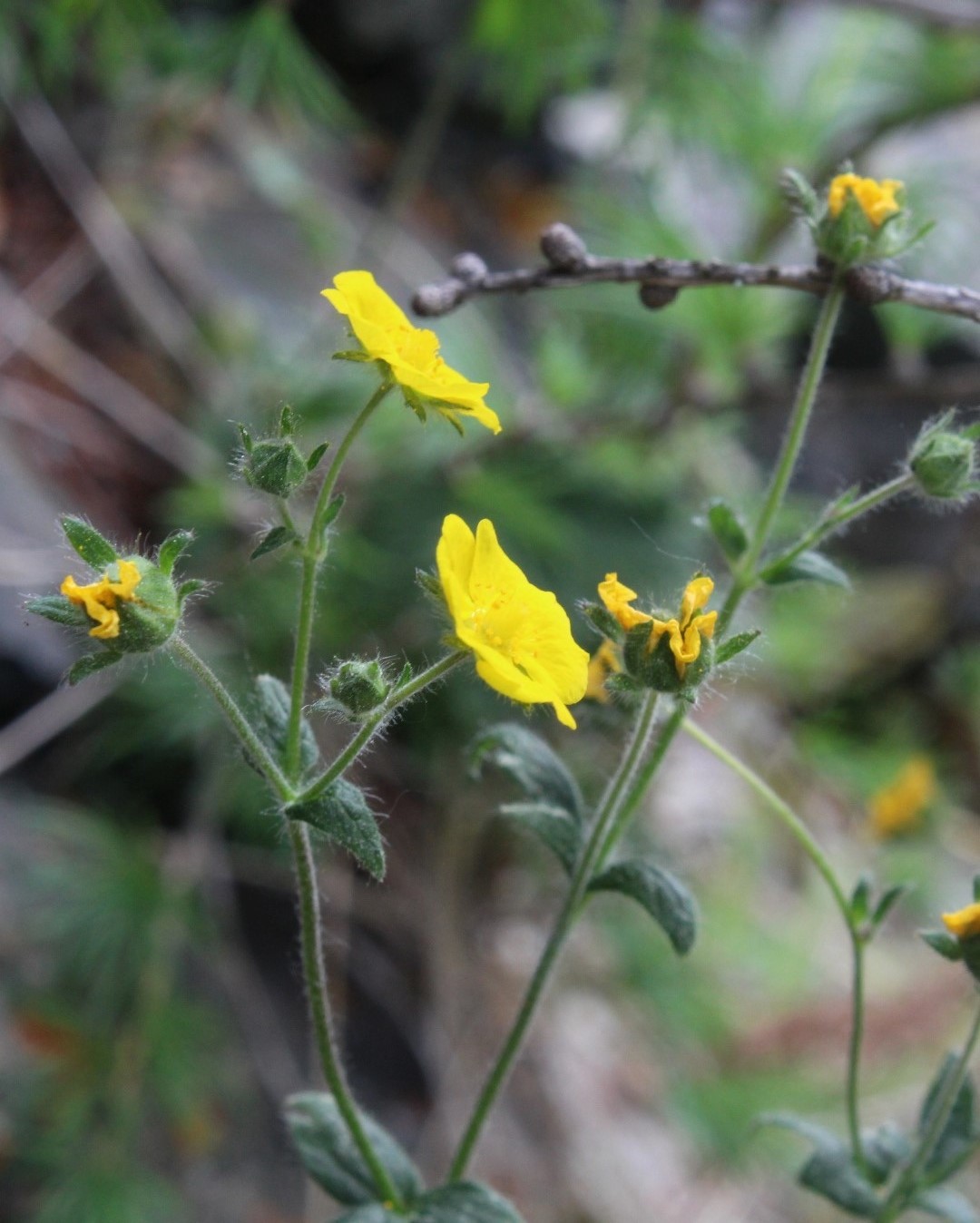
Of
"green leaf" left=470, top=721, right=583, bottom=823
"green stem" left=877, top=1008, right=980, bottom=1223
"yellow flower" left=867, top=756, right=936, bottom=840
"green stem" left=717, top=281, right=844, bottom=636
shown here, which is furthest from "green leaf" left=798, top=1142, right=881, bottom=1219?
"yellow flower" left=867, top=756, right=936, bottom=840

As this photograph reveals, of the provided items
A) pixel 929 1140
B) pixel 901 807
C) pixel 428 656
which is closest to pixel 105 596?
pixel 929 1140

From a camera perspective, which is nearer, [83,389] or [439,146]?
[83,389]

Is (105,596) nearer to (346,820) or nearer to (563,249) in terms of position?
(346,820)

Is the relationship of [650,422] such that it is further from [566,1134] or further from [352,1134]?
[352,1134]

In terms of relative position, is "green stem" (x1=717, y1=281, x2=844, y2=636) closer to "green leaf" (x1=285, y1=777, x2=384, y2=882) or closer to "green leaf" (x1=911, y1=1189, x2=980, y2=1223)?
"green leaf" (x1=285, y1=777, x2=384, y2=882)

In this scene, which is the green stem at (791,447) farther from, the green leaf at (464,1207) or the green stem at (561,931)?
the green leaf at (464,1207)

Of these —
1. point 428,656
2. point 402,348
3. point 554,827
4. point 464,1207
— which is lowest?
point 464,1207

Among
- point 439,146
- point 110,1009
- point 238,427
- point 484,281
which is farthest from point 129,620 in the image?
point 439,146
